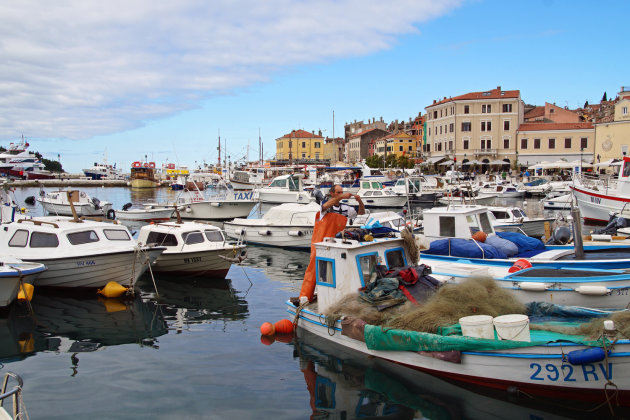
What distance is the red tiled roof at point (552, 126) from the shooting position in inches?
3012

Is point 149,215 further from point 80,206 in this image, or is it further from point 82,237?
point 82,237

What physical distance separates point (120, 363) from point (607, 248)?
13002mm

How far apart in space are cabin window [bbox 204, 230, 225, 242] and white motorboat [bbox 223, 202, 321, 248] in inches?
188

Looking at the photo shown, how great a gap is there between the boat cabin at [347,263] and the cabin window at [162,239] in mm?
9171

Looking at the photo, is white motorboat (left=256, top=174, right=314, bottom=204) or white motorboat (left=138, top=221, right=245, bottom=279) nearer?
white motorboat (left=138, top=221, right=245, bottom=279)

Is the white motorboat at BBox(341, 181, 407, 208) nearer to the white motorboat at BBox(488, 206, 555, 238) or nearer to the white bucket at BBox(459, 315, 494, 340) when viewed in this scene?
the white motorboat at BBox(488, 206, 555, 238)

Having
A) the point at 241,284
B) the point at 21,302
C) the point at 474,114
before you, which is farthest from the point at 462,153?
the point at 21,302

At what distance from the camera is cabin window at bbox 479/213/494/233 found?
16.7m

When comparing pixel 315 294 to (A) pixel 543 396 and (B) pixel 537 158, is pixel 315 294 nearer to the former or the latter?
(A) pixel 543 396

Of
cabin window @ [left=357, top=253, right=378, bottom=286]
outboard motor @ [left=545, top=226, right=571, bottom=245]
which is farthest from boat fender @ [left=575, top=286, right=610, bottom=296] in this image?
outboard motor @ [left=545, top=226, right=571, bottom=245]

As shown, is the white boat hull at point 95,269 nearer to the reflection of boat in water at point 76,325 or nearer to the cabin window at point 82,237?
the reflection of boat in water at point 76,325

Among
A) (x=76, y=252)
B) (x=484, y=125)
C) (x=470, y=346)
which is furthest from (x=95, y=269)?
(x=484, y=125)

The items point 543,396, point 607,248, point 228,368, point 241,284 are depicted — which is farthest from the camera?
point 241,284

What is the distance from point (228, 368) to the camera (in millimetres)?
10250
